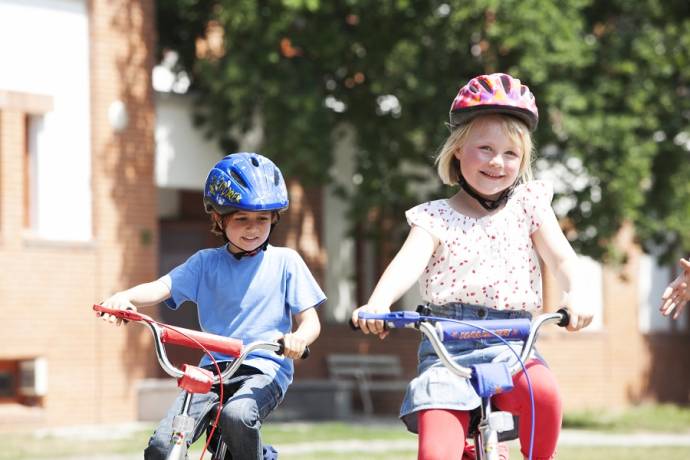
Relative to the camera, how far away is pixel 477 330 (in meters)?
5.28

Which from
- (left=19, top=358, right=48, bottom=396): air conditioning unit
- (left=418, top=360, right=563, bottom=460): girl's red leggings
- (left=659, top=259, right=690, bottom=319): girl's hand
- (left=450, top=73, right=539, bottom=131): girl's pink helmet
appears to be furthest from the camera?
(left=19, top=358, right=48, bottom=396): air conditioning unit

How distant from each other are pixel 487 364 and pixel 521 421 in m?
0.37

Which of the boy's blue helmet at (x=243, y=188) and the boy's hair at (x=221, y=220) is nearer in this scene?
the boy's blue helmet at (x=243, y=188)

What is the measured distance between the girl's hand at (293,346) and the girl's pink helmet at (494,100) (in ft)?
3.59

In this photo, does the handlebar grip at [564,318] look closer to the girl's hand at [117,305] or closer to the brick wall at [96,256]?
the girl's hand at [117,305]

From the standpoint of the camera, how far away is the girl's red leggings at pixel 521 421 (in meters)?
5.20

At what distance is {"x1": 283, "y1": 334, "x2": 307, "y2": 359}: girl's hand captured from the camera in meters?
5.42

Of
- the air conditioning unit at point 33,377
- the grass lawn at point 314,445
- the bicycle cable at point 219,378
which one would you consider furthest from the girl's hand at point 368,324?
the air conditioning unit at point 33,377

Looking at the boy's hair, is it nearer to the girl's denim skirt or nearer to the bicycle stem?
the bicycle stem

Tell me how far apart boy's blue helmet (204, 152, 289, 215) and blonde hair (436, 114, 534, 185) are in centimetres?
69

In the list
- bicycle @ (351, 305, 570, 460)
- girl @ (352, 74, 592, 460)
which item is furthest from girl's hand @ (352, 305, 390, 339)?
girl @ (352, 74, 592, 460)

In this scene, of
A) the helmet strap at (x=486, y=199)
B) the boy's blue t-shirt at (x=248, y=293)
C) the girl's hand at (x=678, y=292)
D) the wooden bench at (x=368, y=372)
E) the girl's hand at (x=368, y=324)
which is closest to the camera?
the girl's hand at (x=368, y=324)

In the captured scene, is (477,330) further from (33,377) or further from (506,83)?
(33,377)

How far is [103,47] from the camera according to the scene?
59.3 feet
